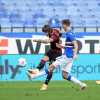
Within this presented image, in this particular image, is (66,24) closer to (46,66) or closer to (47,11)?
(46,66)

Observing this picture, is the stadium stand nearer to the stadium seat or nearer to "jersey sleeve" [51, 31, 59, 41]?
the stadium seat

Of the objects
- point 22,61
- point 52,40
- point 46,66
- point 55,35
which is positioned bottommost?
point 46,66

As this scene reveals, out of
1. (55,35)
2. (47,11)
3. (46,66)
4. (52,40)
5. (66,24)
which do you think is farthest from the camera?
(47,11)

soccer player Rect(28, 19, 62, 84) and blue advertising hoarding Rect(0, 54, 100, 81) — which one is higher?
soccer player Rect(28, 19, 62, 84)

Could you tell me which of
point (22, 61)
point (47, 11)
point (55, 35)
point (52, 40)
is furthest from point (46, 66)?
point (47, 11)

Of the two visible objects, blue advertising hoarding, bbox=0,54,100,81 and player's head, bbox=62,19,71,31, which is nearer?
player's head, bbox=62,19,71,31

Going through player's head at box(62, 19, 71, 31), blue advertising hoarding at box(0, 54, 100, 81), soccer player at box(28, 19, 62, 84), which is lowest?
blue advertising hoarding at box(0, 54, 100, 81)

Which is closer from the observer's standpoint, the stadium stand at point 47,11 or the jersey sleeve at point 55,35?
the jersey sleeve at point 55,35

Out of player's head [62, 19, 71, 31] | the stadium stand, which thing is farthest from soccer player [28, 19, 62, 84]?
the stadium stand

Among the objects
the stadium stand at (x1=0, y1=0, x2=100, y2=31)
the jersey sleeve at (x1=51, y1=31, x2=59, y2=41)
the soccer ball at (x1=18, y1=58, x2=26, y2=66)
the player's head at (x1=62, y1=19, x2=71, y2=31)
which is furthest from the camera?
the stadium stand at (x1=0, y1=0, x2=100, y2=31)

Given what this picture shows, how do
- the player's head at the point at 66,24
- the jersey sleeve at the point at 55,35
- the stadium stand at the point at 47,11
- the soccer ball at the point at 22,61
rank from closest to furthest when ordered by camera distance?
the player's head at the point at 66,24 → the jersey sleeve at the point at 55,35 → the soccer ball at the point at 22,61 → the stadium stand at the point at 47,11

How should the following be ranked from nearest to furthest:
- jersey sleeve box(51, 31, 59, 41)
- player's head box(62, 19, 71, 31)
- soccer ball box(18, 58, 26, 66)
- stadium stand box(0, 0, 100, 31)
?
1. player's head box(62, 19, 71, 31)
2. jersey sleeve box(51, 31, 59, 41)
3. soccer ball box(18, 58, 26, 66)
4. stadium stand box(0, 0, 100, 31)

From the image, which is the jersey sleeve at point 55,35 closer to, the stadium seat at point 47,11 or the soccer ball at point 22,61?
the soccer ball at point 22,61

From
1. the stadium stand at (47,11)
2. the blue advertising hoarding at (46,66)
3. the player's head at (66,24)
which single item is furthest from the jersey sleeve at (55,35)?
the stadium stand at (47,11)
